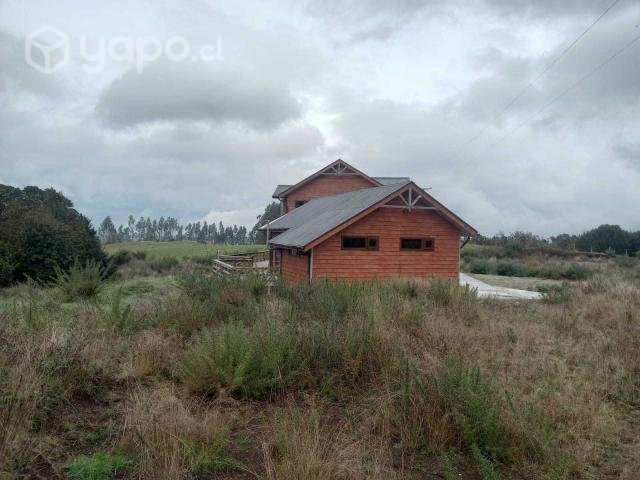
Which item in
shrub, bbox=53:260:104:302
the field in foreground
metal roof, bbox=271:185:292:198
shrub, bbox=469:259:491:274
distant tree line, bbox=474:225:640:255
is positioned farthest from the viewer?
distant tree line, bbox=474:225:640:255

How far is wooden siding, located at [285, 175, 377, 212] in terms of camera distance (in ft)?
117

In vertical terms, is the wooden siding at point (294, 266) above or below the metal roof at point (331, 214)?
below

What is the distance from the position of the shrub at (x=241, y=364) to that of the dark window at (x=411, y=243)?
48.3 ft

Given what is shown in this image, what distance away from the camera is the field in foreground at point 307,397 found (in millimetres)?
3633

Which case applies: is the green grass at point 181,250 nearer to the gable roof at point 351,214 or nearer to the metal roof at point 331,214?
the metal roof at point 331,214

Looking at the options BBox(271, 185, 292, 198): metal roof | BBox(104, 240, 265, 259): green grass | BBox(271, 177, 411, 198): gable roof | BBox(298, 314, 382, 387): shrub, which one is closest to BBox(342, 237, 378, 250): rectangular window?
BBox(298, 314, 382, 387): shrub

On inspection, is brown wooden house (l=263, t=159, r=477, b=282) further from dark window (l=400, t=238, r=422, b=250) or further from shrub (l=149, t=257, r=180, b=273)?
shrub (l=149, t=257, r=180, b=273)

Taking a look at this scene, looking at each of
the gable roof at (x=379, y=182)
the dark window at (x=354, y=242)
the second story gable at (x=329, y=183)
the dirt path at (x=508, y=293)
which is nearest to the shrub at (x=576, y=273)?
the dirt path at (x=508, y=293)

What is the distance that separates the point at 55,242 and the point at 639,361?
→ 2303 cm

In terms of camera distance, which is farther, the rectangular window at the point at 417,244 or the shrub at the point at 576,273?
the shrub at the point at 576,273

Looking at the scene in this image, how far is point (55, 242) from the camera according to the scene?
75.9 feet

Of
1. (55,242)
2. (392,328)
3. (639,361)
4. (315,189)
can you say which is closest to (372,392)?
(392,328)

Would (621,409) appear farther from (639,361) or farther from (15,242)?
(15,242)

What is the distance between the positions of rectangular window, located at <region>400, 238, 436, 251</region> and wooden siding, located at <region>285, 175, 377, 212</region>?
615 inches
